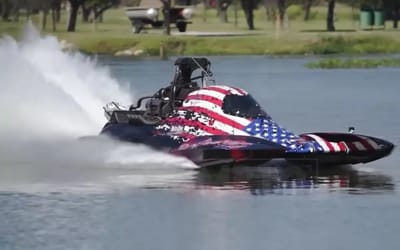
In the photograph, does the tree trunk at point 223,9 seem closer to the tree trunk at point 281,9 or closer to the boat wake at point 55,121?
the tree trunk at point 281,9

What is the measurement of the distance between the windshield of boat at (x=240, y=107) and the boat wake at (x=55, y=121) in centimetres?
148

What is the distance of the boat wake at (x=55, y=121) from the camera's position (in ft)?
115

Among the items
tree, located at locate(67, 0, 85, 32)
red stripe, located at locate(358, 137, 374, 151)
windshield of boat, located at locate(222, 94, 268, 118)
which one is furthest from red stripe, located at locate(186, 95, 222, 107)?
tree, located at locate(67, 0, 85, 32)

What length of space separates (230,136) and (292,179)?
1.60 meters

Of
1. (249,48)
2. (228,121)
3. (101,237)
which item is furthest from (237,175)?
(249,48)

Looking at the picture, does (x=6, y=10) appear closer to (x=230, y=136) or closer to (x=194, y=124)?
(x=194, y=124)

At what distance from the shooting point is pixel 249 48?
323 ft

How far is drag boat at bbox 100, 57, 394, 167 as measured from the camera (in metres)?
32.9

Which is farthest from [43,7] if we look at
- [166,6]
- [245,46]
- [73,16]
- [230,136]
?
[230,136]

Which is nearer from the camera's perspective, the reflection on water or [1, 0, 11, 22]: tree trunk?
the reflection on water

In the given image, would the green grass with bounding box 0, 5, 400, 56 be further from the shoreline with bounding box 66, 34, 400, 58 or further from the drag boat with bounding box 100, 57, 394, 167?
the drag boat with bounding box 100, 57, 394, 167

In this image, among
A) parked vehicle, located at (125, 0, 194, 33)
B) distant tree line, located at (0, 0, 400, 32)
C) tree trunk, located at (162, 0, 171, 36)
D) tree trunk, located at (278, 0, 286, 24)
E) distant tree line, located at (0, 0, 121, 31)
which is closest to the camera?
tree trunk, located at (162, 0, 171, 36)

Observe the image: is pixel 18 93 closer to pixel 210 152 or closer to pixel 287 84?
pixel 210 152

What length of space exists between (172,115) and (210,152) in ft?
9.48
